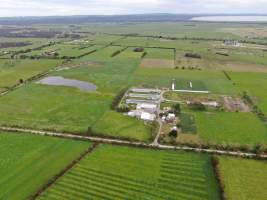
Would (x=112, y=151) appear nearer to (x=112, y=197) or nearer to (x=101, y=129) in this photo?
(x=101, y=129)

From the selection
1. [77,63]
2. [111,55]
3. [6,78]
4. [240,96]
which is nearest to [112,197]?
[240,96]

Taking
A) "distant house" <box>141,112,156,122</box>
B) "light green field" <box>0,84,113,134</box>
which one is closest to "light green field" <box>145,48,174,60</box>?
"light green field" <box>0,84,113,134</box>

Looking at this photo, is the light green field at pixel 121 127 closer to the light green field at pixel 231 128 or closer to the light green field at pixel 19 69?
the light green field at pixel 231 128

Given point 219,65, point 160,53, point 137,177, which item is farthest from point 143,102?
point 160,53

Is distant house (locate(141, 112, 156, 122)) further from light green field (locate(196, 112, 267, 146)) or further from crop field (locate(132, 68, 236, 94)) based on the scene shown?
crop field (locate(132, 68, 236, 94))

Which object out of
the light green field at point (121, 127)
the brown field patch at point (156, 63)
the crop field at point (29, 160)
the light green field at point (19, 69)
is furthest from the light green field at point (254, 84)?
the light green field at point (19, 69)
